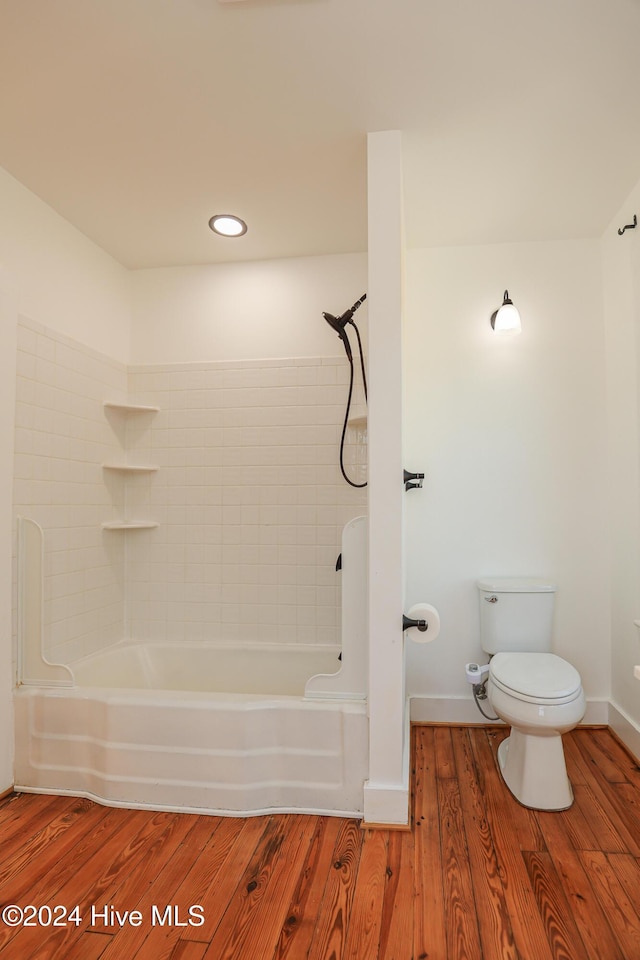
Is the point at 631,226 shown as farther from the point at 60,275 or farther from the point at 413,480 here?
the point at 60,275

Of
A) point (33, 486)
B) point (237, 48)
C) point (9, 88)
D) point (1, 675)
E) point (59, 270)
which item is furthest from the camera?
point (59, 270)

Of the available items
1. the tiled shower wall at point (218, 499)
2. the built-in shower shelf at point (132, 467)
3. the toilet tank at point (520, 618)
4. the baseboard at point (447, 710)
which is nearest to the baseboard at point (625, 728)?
the baseboard at point (447, 710)

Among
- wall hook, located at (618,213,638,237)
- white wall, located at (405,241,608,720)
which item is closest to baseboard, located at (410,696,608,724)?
white wall, located at (405,241,608,720)

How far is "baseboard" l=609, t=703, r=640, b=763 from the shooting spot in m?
2.47

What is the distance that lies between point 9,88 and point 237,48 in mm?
773

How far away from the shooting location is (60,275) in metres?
2.60

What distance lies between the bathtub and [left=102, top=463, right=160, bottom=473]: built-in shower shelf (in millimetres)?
1089

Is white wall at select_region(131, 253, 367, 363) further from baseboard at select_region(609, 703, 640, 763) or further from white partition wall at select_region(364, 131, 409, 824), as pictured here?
baseboard at select_region(609, 703, 640, 763)

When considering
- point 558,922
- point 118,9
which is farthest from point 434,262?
point 558,922

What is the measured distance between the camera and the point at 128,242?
289cm

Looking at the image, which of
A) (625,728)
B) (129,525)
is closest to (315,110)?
(129,525)

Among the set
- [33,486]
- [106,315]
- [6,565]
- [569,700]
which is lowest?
[569,700]

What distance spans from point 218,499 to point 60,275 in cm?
131

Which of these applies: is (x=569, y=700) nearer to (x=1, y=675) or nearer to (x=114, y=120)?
(x=1, y=675)
